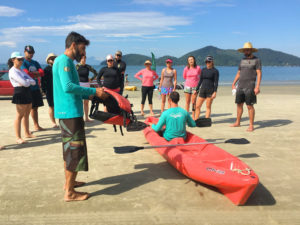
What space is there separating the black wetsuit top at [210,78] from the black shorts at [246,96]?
730 millimetres

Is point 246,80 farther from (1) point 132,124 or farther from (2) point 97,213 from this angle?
(2) point 97,213

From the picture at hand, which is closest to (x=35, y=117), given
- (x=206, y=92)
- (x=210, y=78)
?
(x=206, y=92)

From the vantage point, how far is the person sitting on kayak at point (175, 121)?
4.80m

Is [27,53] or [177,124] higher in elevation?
[27,53]

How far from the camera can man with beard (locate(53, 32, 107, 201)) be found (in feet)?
10.3

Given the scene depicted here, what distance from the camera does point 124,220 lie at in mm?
3084

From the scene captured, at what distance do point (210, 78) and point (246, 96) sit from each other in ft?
4.03

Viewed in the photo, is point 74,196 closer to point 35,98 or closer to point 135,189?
point 135,189

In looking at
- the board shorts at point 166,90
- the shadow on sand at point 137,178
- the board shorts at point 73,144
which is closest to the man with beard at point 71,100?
the board shorts at point 73,144

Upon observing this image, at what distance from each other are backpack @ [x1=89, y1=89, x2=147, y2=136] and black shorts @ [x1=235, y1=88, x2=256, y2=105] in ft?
14.5

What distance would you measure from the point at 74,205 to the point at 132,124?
4.77 feet

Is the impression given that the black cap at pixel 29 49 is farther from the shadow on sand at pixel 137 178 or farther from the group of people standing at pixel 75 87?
the shadow on sand at pixel 137 178

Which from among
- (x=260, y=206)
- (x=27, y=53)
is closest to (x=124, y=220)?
(x=260, y=206)

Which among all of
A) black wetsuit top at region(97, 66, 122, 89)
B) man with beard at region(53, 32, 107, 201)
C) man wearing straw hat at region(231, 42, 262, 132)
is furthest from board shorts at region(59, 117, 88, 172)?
man wearing straw hat at region(231, 42, 262, 132)
